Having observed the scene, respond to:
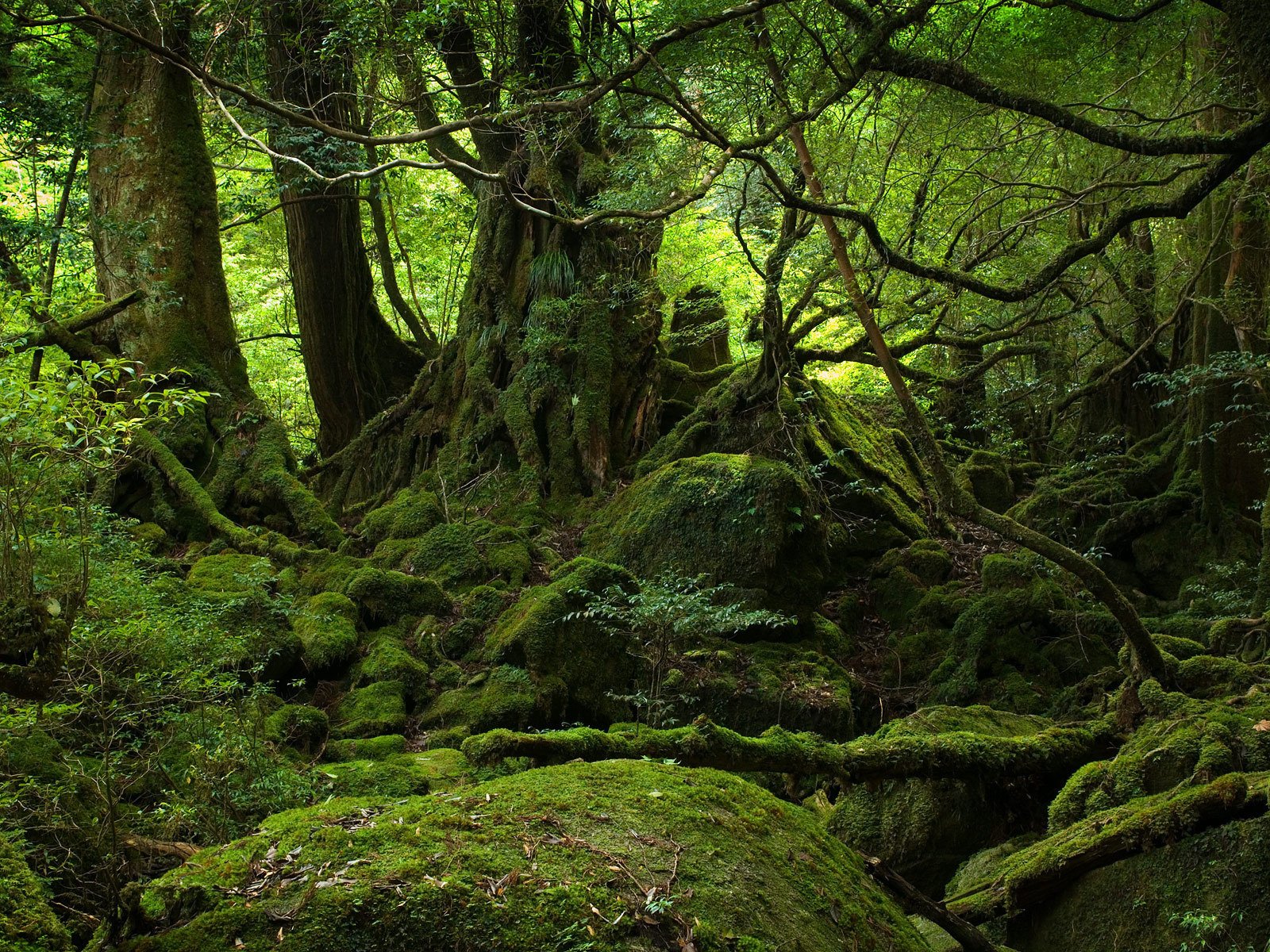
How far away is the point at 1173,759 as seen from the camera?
416 cm

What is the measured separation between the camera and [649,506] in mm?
8906

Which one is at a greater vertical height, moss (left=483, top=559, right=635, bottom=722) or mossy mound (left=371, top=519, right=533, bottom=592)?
mossy mound (left=371, top=519, right=533, bottom=592)

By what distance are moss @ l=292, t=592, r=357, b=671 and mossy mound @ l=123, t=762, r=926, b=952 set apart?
441cm

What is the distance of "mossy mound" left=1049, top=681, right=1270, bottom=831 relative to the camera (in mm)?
3992

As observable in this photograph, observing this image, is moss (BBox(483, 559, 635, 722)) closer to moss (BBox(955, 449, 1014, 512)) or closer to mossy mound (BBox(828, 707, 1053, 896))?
mossy mound (BBox(828, 707, 1053, 896))

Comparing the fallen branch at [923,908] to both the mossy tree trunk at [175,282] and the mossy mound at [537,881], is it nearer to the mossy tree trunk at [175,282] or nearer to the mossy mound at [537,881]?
the mossy mound at [537,881]

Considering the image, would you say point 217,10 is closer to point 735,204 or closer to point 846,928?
point 735,204

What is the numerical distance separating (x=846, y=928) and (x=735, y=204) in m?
9.27

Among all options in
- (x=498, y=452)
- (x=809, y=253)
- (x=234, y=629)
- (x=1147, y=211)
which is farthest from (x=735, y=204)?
(x=234, y=629)

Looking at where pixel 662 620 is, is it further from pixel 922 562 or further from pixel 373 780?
pixel 922 562

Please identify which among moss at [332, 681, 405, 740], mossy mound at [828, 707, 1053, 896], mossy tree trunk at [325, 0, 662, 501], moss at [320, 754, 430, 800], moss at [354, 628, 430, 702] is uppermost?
mossy tree trunk at [325, 0, 662, 501]

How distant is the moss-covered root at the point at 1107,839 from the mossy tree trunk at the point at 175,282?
7555 millimetres

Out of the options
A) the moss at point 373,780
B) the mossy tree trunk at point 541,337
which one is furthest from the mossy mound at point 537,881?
the mossy tree trunk at point 541,337

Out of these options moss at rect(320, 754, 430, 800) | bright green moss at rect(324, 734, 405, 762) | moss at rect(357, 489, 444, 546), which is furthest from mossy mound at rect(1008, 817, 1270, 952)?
moss at rect(357, 489, 444, 546)
